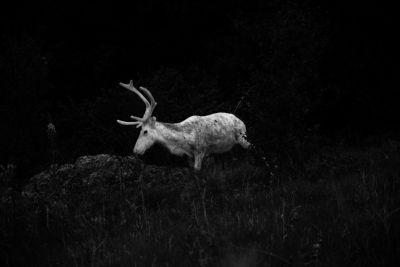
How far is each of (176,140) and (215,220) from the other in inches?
203

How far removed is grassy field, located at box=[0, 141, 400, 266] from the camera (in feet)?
9.15

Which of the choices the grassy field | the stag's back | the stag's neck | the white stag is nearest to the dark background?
the stag's back

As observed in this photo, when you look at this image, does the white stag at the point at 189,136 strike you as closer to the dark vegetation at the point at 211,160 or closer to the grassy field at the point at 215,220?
the dark vegetation at the point at 211,160

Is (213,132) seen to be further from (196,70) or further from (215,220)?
(196,70)

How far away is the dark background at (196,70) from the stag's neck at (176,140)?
1876 mm

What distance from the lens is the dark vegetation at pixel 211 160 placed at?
3227 millimetres

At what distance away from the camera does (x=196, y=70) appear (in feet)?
54.8

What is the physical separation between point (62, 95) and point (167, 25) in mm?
6248

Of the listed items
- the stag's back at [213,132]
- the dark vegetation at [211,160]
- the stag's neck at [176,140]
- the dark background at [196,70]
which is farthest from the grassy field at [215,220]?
the stag's back at [213,132]

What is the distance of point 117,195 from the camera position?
580 centimetres

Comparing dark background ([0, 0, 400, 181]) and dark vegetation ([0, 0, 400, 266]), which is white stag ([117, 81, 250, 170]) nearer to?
dark vegetation ([0, 0, 400, 266])

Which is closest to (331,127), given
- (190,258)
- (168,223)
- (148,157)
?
(148,157)

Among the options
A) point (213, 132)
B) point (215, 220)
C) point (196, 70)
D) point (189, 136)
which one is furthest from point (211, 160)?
point (196, 70)

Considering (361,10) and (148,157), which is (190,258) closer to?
(148,157)
